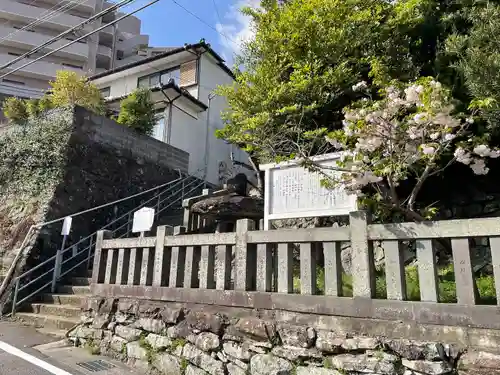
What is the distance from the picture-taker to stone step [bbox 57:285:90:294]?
722 centimetres

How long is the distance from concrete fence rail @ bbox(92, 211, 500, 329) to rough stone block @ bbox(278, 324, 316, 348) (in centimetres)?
18

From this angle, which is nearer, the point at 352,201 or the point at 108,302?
the point at 352,201

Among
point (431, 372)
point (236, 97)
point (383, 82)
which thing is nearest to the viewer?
point (431, 372)

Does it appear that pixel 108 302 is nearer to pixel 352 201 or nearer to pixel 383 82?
pixel 352 201

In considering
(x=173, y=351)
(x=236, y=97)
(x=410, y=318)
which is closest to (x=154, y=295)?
(x=173, y=351)

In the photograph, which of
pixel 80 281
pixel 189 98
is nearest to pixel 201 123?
pixel 189 98

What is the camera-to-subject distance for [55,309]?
690cm

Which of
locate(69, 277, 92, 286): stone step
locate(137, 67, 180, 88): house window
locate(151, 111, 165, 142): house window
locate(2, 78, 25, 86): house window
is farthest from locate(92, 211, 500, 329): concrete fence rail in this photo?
locate(2, 78, 25, 86): house window

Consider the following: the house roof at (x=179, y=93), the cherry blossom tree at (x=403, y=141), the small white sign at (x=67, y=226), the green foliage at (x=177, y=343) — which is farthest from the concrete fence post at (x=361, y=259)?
the house roof at (x=179, y=93)

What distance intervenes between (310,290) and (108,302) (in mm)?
3368

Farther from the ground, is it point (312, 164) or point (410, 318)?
point (312, 164)

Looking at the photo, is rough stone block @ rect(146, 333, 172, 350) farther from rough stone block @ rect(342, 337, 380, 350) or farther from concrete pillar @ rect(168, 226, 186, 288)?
rough stone block @ rect(342, 337, 380, 350)

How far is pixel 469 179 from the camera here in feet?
20.3

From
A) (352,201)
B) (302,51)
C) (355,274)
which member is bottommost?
(355,274)
